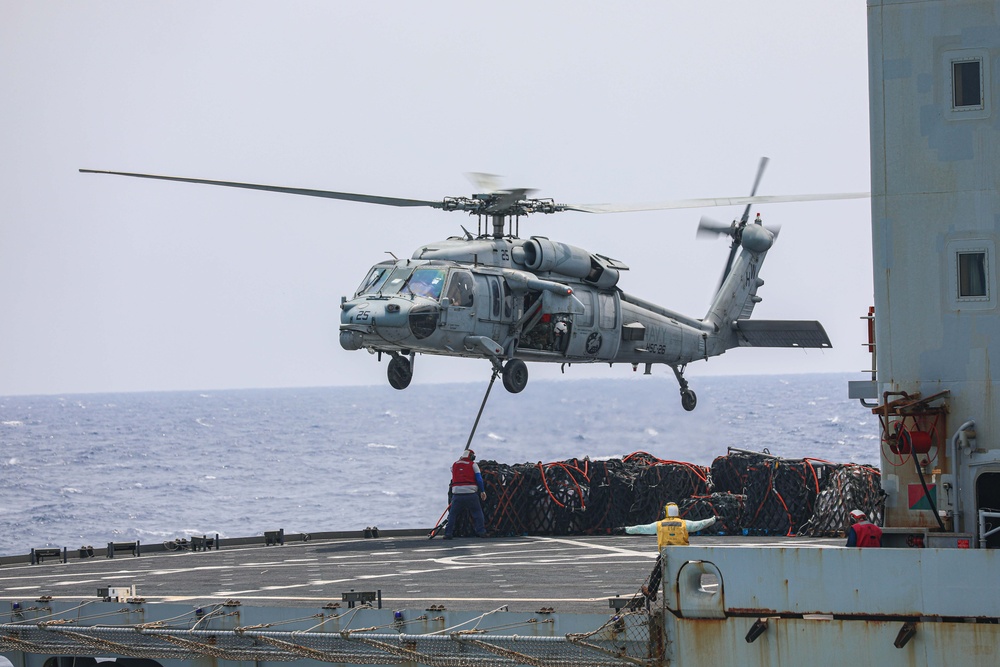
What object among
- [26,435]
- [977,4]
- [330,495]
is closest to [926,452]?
[977,4]

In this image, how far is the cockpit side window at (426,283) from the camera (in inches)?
957

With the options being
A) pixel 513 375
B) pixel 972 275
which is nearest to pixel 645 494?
pixel 513 375

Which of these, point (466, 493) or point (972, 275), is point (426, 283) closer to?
point (466, 493)

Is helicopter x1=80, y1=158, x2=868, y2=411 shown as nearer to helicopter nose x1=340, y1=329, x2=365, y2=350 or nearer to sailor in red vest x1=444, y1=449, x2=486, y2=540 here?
helicopter nose x1=340, y1=329, x2=365, y2=350

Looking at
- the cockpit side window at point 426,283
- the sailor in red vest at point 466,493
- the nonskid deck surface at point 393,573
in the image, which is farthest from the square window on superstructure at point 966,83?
the cockpit side window at point 426,283

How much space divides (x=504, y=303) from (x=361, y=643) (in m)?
14.1

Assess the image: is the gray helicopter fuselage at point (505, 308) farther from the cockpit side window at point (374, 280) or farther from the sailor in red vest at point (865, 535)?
the sailor in red vest at point (865, 535)

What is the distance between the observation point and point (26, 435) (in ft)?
421

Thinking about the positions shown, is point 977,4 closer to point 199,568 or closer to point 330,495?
point 199,568

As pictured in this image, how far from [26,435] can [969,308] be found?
127 m

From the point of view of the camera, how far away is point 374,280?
81.4 feet

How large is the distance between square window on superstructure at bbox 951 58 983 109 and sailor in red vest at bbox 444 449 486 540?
474 inches

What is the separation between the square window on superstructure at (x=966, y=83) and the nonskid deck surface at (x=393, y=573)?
239 inches

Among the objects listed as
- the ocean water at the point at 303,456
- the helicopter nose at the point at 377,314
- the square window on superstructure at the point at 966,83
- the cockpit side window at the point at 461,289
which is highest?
the square window on superstructure at the point at 966,83
